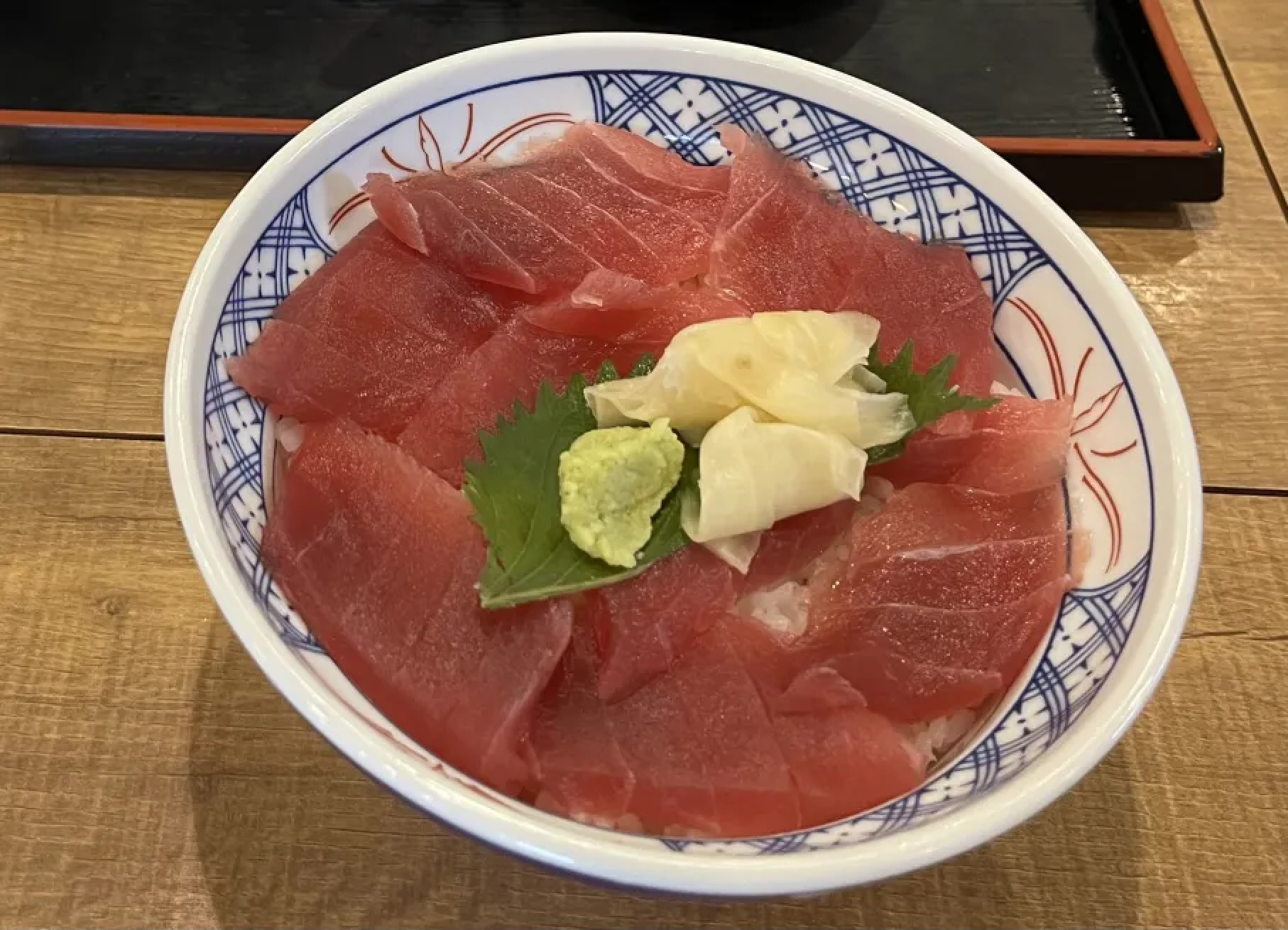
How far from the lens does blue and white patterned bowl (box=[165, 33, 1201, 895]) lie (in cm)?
92

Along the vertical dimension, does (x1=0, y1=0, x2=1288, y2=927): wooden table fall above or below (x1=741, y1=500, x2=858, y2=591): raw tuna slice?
below

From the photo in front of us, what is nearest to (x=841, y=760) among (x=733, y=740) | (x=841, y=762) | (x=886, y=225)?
(x=841, y=762)

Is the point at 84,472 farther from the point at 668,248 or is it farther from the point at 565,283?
the point at 668,248

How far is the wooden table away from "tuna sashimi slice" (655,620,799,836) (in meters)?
0.26

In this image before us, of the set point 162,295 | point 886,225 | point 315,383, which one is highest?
point 886,225

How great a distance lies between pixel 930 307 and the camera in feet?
4.46

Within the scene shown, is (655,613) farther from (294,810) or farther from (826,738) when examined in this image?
(294,810)

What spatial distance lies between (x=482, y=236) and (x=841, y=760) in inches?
31.4

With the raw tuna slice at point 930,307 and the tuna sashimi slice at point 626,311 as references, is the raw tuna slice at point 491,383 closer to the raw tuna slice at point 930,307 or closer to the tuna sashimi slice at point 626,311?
the tuna sashimi slice at point 626,311

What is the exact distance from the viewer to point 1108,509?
1214 mm

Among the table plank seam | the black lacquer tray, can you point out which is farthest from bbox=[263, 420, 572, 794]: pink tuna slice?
the table plank seam

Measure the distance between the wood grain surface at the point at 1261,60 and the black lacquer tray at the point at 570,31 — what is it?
256mm

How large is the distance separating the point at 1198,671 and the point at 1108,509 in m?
0.44

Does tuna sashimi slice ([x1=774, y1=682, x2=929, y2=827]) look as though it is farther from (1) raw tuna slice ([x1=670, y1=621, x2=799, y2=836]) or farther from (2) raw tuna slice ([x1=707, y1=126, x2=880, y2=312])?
(2) raw tuna slice ([x1=707, y1=126, x2=880, y2=312])
